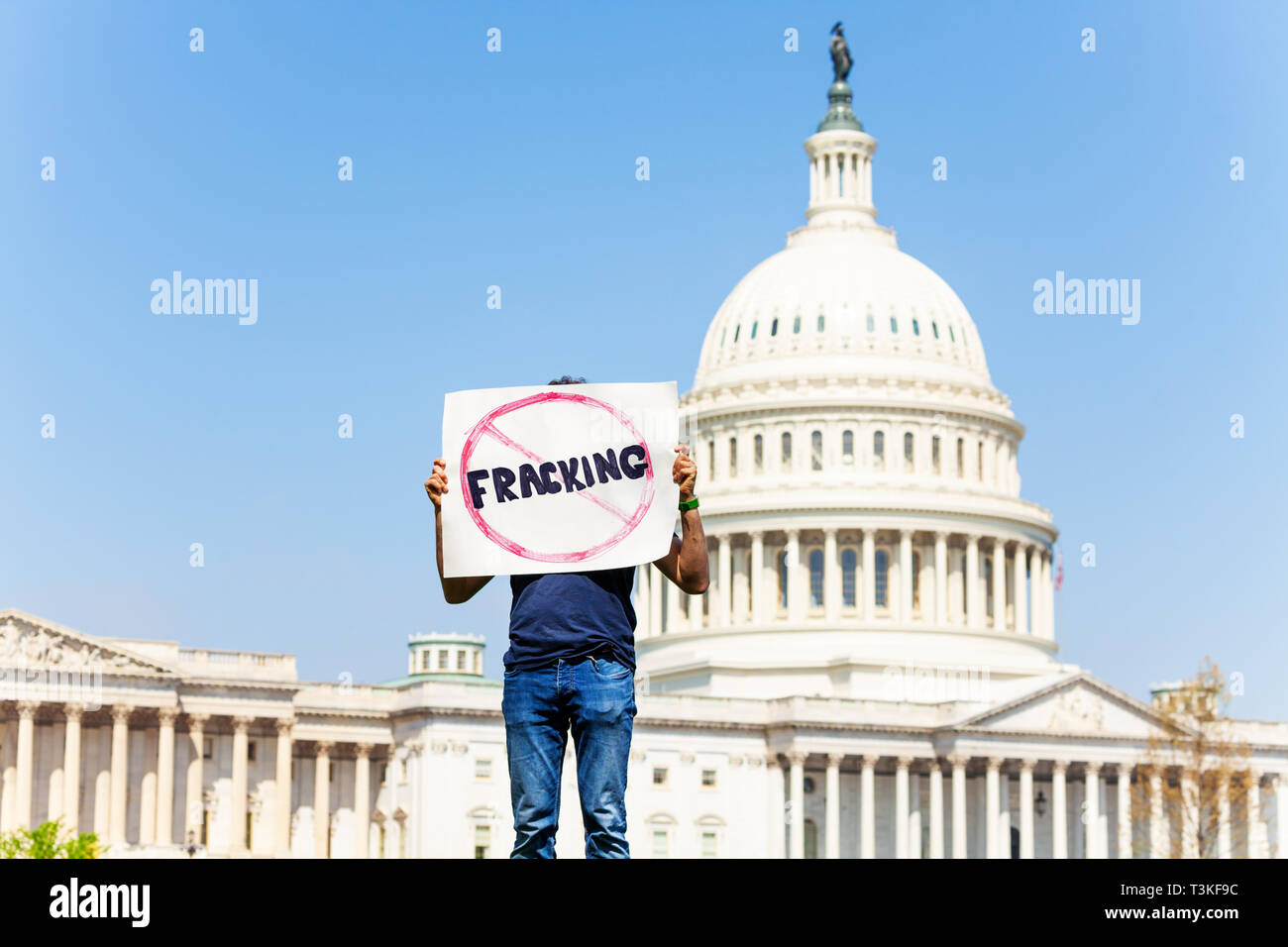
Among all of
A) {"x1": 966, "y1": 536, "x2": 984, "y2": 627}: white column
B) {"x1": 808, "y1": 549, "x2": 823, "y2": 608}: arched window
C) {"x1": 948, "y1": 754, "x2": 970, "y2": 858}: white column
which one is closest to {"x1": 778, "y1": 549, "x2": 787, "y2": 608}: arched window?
{"x1": 808, "y1": 549, "x2": 823, "y2": 608}: arched window

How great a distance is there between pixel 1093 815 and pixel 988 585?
18.9m

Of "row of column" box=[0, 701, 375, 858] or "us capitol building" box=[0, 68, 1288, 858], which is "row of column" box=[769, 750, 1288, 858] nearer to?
"us capitol building" box=[0, 68, 1288, 858]

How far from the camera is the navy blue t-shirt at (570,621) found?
18.0 meters

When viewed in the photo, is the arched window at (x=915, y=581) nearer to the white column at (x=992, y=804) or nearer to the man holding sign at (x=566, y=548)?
the white column at (x=992, y=804)

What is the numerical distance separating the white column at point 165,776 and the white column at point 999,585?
53.1 meters

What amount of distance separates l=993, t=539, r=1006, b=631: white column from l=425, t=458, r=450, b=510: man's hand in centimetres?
12550

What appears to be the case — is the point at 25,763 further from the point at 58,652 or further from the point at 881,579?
the point at 881,579

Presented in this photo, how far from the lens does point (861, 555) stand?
463 ft

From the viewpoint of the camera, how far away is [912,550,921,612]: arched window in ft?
461

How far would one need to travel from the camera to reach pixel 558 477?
1862cm

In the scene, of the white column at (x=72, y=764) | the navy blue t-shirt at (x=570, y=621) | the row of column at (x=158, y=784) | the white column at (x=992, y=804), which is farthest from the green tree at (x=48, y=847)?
the navy blue t-shirt at (x=570, y=621)

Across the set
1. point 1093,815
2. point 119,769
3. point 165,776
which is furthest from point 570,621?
point 1093,815
